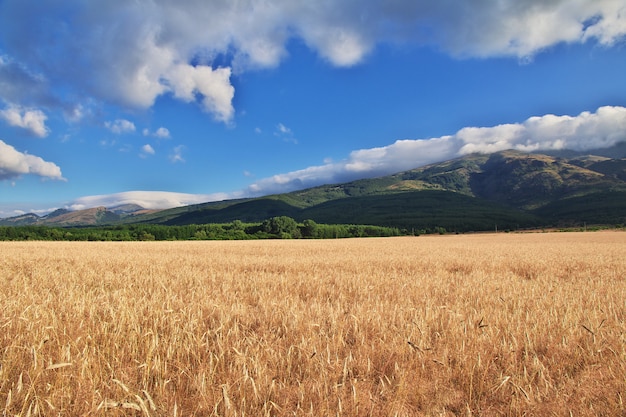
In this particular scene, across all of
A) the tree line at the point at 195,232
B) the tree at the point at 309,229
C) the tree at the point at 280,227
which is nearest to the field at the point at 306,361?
the tree line at the point at 195,232

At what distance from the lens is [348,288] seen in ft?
26.9

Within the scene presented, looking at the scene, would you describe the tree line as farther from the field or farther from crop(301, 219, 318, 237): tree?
the field

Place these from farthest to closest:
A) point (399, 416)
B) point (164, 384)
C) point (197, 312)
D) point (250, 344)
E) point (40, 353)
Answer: point (197, 312) → point (250, 344) → point (40, 353) → point (164, 384) → point (399, 416)

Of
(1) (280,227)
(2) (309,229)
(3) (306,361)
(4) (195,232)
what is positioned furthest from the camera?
(2) (309,229)

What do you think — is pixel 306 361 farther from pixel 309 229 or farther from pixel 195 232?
pixel 309 229

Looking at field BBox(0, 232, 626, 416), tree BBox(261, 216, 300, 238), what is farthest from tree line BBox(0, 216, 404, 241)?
field BBox(0, 232, 626, 416)

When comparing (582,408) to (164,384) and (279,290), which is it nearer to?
(164,384)

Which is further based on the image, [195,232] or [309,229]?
[309,229]

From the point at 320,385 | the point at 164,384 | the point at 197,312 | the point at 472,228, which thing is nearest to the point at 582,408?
the point at 320,385

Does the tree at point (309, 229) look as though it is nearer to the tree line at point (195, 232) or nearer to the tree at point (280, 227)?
the tree line at point (195, 232)

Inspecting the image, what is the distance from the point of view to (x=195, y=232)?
112 metres

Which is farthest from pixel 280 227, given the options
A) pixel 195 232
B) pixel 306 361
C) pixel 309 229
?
pixel 306 361

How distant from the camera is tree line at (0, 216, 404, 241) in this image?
305ft

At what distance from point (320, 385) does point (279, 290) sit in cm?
517
